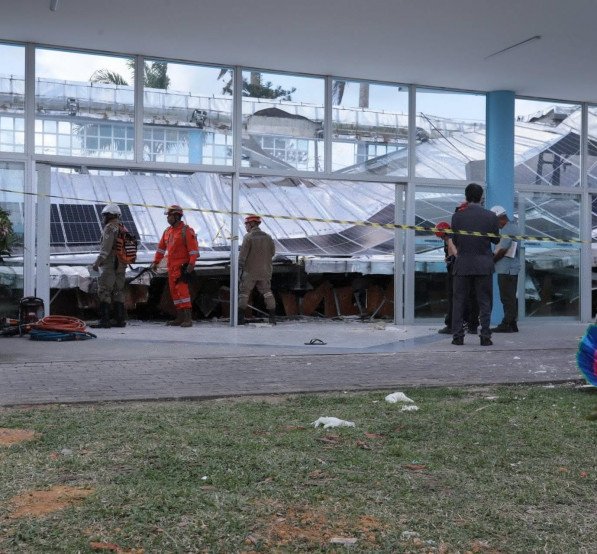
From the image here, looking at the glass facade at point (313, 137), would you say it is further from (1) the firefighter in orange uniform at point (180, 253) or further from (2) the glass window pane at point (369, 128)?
(1) the firefighter in orange uniform at point (180, 253)

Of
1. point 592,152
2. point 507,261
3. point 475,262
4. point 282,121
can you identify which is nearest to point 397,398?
point 475,262

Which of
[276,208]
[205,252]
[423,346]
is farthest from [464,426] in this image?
[276,208]

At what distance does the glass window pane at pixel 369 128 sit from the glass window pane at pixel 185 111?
1.73 meters

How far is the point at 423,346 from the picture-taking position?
9.88m

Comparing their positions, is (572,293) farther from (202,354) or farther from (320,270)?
(202,354)

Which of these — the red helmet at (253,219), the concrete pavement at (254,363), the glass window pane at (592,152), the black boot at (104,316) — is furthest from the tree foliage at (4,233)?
the glass window pane at (592,152)

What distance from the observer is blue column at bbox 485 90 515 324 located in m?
13.6

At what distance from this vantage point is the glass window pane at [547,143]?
14094mm

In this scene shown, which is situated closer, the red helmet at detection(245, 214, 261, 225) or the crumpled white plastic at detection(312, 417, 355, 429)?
the crumpled white plastic at detection(312, 417, 355, 429)

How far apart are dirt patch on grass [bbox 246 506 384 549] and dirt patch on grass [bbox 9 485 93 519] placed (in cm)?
83

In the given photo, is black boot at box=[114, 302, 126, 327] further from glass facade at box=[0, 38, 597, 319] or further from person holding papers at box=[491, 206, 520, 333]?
person holding papers at box=[491, 206, 520, 333]

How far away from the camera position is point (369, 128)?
13.0 metres

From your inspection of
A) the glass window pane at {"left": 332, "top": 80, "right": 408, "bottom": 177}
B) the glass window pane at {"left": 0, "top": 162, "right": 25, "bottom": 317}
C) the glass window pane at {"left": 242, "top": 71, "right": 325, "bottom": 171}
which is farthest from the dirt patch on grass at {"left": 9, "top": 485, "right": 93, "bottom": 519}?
the glass window pane at {"left": 332, "top": 80, "right": 408, "bottom": 177}

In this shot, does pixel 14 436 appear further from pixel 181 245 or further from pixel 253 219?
pixel 253 219
